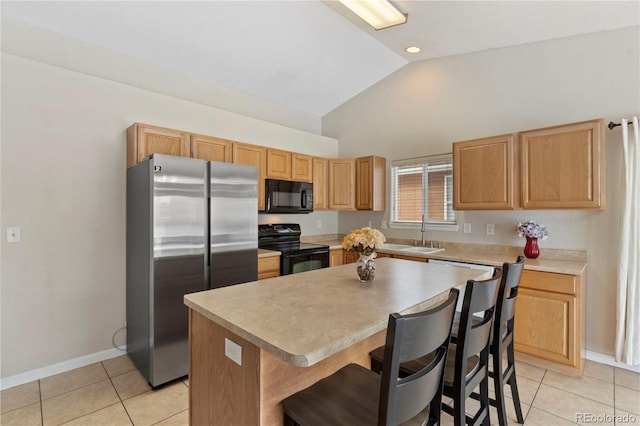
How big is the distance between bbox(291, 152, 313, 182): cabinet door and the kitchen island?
2.52 m

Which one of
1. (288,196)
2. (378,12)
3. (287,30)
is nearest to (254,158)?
(288,196)

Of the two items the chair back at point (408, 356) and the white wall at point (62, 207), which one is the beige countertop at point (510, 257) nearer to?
the chair back at point (408, 356)

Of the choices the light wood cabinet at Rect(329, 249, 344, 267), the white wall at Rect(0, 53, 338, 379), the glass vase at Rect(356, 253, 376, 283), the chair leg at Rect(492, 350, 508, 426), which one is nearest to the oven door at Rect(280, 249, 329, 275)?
the light wood cabinet at Rect(329, 249, 344, 267)

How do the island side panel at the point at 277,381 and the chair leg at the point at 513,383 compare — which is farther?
the chair leg at the point at 513,383

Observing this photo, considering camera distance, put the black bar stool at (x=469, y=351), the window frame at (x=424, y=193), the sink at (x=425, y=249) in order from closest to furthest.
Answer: the black bar stool at (x=469, y=351) < the sink at (x=425, y=249) < the window frame at (x=424, y=193)

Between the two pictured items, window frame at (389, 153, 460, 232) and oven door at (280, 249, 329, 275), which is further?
window frame at (389, 153, 460, 232)

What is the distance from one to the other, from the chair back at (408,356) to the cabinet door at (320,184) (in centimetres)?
349

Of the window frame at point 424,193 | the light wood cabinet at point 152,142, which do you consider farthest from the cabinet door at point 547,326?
the light wood cabinet at point 152,142

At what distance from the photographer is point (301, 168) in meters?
4.28

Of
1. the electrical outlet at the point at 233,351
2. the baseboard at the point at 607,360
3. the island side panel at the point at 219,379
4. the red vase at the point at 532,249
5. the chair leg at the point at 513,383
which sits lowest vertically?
the baseboard at the point at 607,360

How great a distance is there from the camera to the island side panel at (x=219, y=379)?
3.78ft

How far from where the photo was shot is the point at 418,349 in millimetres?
Answer: 932

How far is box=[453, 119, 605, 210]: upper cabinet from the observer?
2.56m

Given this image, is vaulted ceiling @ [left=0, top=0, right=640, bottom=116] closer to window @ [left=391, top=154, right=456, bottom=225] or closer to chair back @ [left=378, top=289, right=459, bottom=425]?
window @ [left=391, top=154, right=456, bottom=225]
